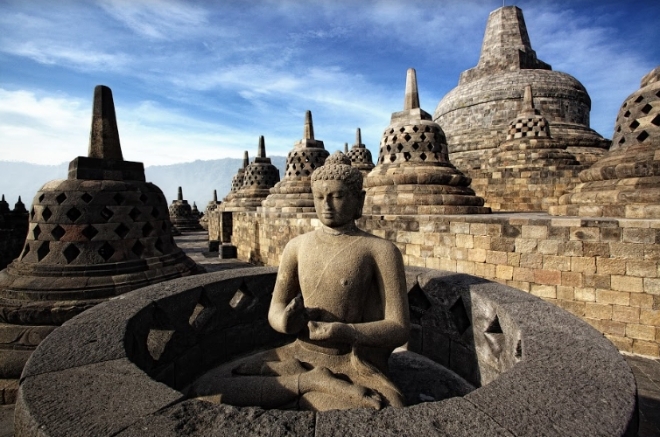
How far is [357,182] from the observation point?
2451mm

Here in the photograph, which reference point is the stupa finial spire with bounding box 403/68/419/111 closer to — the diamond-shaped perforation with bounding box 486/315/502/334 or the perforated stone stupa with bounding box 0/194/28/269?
the diamond-shaped perforation with bounding box 486/315/502/334

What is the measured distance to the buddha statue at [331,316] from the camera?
207 cm

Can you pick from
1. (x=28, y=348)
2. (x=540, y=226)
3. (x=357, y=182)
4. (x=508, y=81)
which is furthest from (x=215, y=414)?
(x=508, y=81)

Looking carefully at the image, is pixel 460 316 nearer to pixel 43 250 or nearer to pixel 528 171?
pixel 43 250

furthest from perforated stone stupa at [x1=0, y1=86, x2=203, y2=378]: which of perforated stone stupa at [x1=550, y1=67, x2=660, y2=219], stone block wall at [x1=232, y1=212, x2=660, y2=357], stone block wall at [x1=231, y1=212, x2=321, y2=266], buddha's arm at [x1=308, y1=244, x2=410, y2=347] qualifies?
perforated stone stupa at [x1=550, y1=67, x2=660, y2=219]

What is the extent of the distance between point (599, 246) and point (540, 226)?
77cm

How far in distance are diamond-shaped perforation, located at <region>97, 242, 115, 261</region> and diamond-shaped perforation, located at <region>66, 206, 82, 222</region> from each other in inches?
19.3

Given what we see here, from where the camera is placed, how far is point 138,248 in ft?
15.6

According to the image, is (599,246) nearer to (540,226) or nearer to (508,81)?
(540,226)

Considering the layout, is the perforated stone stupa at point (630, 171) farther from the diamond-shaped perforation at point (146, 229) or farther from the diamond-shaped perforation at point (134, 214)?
the diamond-shaped perforation at point (134, 214)

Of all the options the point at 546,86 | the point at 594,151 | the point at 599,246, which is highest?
the point at 546,86

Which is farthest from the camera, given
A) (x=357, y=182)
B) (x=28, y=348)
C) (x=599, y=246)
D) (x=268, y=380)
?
(x=599, y=246)

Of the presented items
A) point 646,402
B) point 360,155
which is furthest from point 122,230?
point 360,155

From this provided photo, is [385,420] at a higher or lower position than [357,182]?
lower
